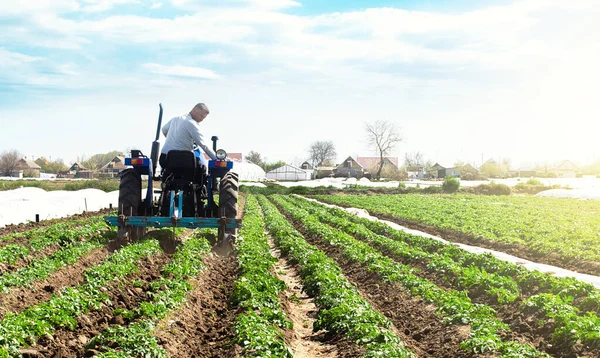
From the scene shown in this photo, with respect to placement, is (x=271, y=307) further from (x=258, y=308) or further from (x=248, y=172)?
(x=248, y=172)

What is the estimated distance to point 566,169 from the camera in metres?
155

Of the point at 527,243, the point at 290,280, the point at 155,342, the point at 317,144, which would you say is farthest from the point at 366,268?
the point at 317,144

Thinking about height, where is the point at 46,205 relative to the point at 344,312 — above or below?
above

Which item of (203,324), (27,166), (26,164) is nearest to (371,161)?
(27,166)

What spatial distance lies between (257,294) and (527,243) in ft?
40.7

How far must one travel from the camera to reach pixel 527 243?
59.3ft

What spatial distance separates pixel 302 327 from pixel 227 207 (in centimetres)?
418

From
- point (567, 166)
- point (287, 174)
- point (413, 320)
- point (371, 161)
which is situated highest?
point (371, 161)

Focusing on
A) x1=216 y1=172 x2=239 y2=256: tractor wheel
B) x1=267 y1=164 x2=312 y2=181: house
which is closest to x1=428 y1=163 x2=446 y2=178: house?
x1=267 y1=164 x2=312 y2=181: house

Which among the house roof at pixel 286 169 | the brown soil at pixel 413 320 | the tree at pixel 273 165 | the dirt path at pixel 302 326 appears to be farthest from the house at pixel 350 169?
the dirt path at pixel 302 326

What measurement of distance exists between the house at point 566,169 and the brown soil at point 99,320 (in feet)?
489

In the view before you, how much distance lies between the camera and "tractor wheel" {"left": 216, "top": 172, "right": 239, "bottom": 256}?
11.9 metres

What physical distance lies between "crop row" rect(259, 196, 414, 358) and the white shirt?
10.7 feet

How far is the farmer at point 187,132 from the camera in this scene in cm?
1136
